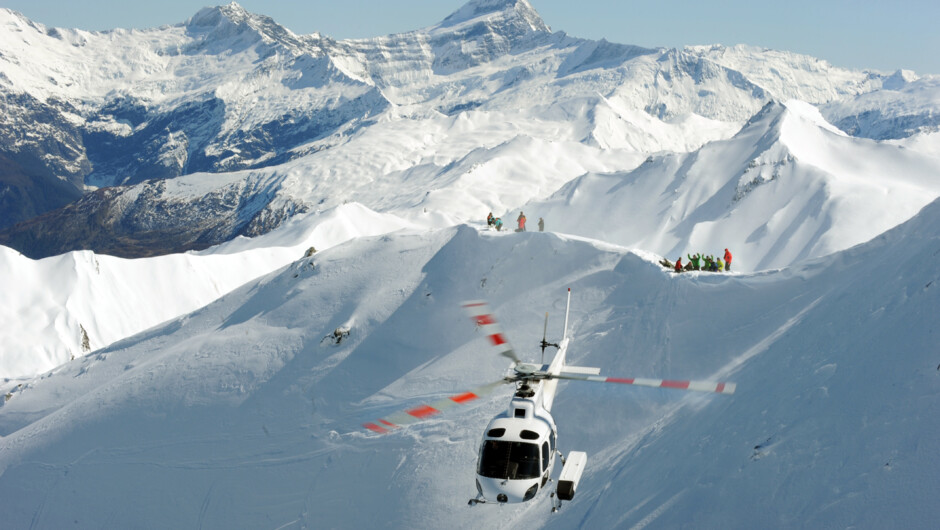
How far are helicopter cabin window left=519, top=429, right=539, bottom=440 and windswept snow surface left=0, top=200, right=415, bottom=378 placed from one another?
262 ft

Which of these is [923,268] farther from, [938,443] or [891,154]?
[891,154]

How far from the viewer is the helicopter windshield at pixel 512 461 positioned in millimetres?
17578

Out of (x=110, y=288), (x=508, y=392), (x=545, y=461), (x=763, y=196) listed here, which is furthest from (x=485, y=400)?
(x=110, y=288)

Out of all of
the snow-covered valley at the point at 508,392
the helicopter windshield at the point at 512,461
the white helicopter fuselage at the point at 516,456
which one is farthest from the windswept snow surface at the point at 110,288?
the helicopter windshield at the point at 512,461

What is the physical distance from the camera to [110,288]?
316 feet

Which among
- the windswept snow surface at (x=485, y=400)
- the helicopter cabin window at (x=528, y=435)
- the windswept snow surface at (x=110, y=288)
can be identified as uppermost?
the helicopter cabin window at (x=528, y=435)

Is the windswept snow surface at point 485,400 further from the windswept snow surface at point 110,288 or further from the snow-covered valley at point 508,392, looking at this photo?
the windswept snow surface at point 110,288

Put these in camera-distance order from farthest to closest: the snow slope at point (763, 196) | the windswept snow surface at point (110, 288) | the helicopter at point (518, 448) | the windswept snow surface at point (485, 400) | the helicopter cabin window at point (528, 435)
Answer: the windswept snow surface at point (110, 288), the snow slope at point (763, 196), the windswept snow surface at point (485, 400), the helicopter cabin window at point (528, 435), the helicopter at point (518, 448)

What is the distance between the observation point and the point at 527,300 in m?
39.2

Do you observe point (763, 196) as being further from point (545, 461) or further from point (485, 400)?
point (545, 461)

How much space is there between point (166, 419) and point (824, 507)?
34.1 meters

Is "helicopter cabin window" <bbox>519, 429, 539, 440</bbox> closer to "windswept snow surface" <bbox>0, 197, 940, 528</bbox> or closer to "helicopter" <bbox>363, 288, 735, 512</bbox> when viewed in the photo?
"helicopter" <bbox>363, 288, 735, 512</bbox>

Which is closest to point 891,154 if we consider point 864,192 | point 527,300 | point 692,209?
point 864,192

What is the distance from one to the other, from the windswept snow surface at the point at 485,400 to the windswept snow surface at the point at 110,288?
121ft
